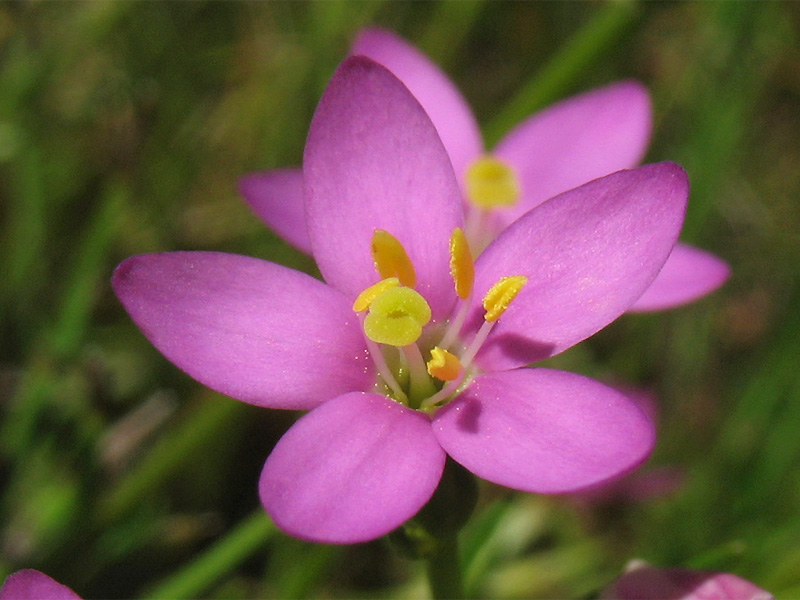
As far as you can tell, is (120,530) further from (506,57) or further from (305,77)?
(506,57)

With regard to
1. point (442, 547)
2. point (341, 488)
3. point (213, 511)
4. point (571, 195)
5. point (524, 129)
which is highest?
point (571, 195)

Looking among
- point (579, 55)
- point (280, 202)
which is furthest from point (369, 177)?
point (579, 55)

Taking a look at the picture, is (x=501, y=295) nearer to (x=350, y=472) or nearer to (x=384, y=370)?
(x=384, y=370)

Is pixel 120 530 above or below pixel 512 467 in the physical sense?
below

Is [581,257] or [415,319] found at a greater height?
[581,257]

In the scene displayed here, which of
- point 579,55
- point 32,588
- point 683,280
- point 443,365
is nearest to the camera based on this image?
point 32,588

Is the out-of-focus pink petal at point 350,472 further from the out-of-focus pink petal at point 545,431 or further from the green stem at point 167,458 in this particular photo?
the green stem at point 167,458

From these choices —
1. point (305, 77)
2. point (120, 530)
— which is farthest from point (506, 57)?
point (120, 530)
